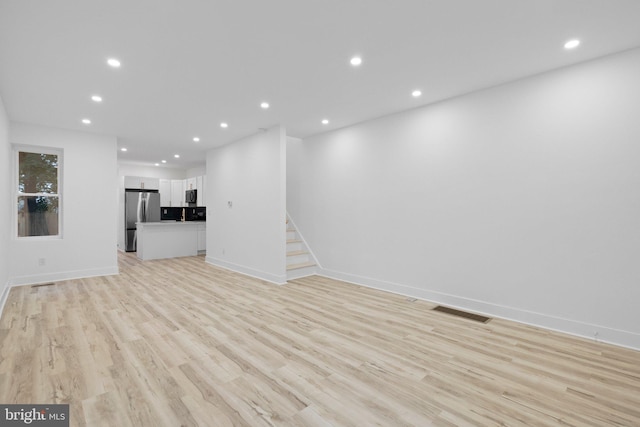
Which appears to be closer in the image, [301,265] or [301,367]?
[301,367]

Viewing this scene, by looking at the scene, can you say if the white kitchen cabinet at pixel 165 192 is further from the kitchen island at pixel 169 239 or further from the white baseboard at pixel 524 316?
the white baseboard at pixel 524 316

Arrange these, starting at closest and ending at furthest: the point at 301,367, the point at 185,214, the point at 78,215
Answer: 1. the point at 301,367
2. the point at 78,215
3. the point at 185,214

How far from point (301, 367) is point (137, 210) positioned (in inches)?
315

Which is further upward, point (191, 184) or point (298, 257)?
point (191, 184)

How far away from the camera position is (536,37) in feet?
8.08

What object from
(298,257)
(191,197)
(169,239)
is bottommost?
(298,257)

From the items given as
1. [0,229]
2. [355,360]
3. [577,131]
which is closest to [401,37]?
[577,131]

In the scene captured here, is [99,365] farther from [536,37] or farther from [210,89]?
[536,37]

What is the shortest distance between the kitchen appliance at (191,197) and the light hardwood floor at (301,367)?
5.38 meters

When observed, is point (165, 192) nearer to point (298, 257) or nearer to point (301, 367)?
point (298, 257)

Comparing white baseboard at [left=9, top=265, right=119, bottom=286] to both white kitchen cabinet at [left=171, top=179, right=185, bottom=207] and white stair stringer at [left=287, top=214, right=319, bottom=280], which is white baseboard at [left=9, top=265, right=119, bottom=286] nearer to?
white stair stringer at [left=287, top=214, right=319, bottom=280]

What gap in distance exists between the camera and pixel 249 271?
5598 mm

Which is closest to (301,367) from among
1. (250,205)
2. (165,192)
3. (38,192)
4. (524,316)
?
(524,316)

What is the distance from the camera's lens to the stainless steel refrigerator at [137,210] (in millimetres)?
8289
